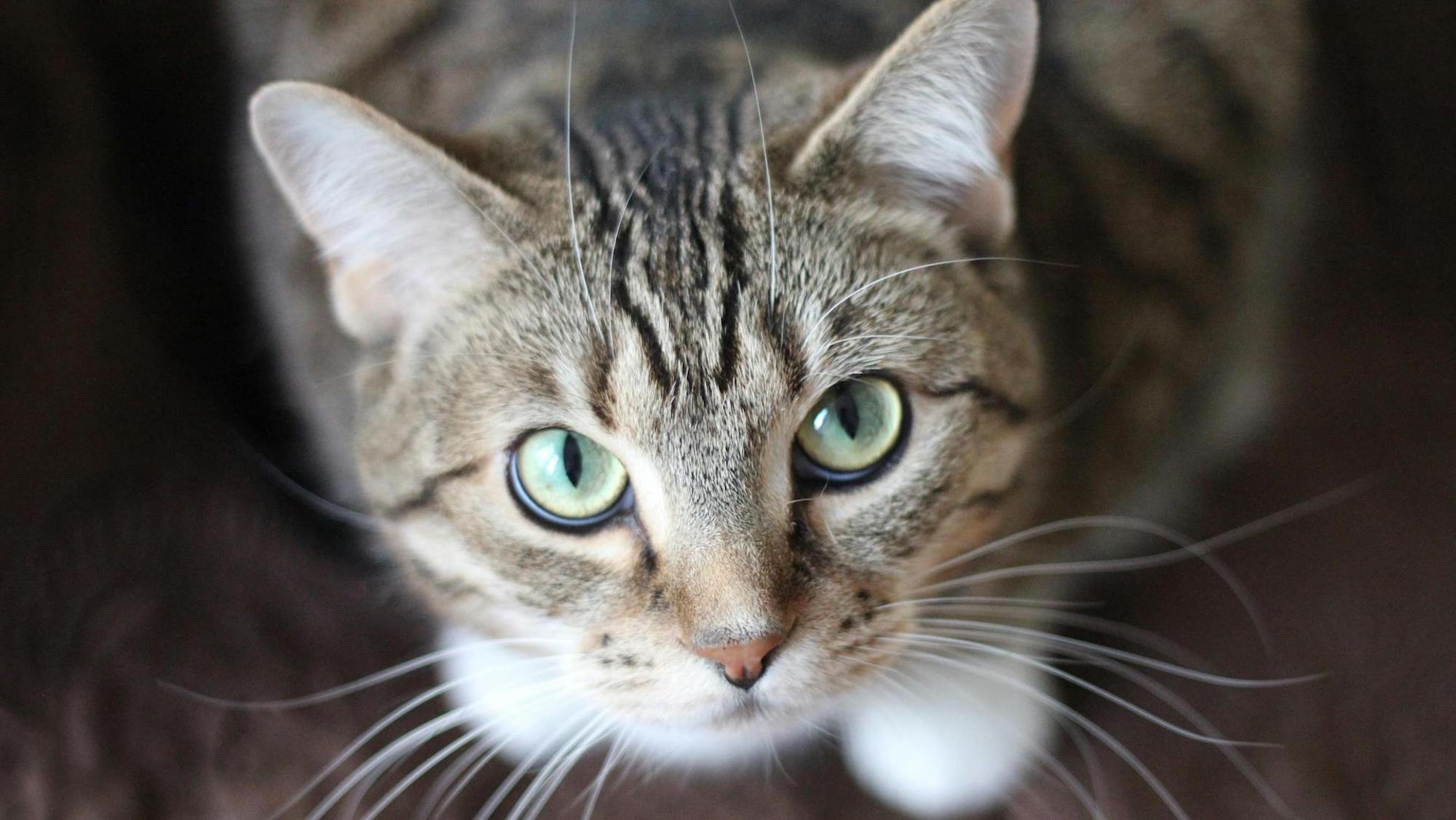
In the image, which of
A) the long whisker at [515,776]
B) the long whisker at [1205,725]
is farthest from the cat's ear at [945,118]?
the long whisker at [515,776]

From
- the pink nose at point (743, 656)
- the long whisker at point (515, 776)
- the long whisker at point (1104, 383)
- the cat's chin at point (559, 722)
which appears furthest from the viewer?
the long whisker at point (1104, 383)

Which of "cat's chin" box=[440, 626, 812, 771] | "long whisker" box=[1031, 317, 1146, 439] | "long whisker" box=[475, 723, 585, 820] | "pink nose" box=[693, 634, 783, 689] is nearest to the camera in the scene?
"pink nose" box=[693, 634, 783, 689]

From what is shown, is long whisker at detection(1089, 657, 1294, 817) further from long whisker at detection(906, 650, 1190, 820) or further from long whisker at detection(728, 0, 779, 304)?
long whisker at detection(728, 0, 779, 304)

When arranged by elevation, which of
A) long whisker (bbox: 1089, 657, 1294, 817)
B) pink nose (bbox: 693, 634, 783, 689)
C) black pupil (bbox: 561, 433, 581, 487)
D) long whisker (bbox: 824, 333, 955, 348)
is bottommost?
long whisker (bbox: 1089, 657, 1294, 817)

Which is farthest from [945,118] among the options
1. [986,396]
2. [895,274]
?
[986,396]

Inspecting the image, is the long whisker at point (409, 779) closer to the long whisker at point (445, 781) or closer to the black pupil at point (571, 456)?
the long whisker at point (445, 781)

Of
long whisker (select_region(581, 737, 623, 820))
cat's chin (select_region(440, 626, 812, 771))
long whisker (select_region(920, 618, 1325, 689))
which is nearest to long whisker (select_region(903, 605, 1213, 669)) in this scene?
long whisker (select_region(920, 618, 1325, 689))

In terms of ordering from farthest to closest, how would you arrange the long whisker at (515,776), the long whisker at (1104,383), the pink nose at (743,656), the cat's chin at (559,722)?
the long whisker at (1104,383) < the long whisker at (515,776) < the cat's chin at (559,722) < the pink nose at (743,656)

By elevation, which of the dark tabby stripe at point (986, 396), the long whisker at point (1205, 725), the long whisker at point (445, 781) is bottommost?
the long whisker at point (1205, 725)
